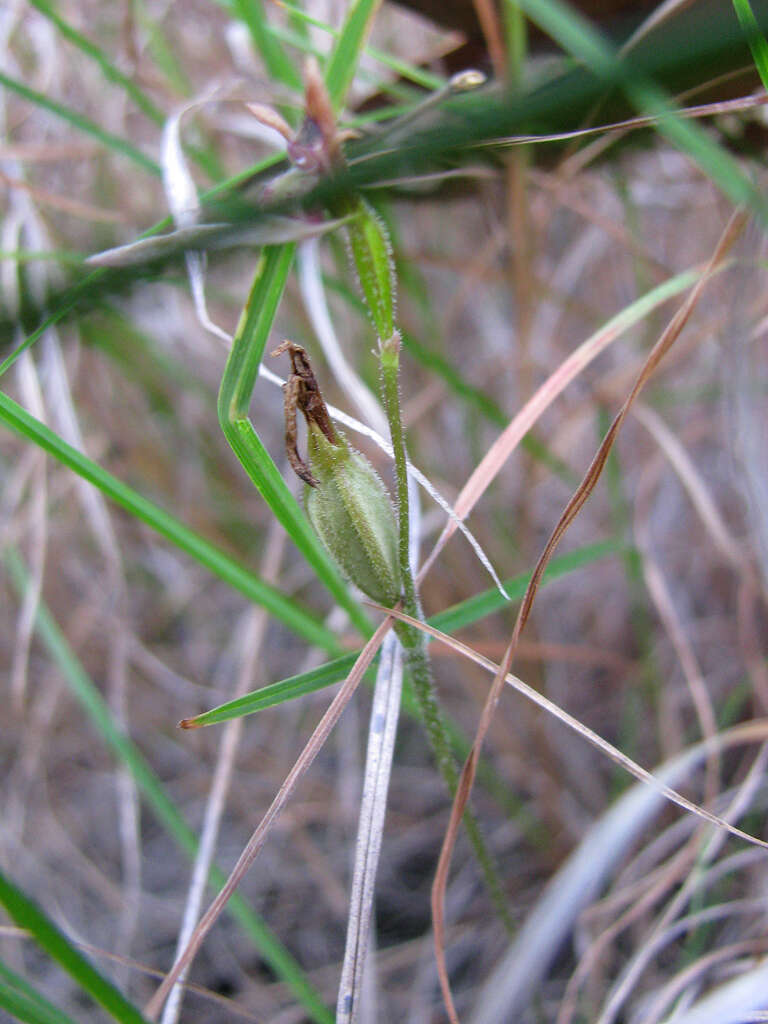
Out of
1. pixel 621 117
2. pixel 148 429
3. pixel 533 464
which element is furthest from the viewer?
pixel 148 429

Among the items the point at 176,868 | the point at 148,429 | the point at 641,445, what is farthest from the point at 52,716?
the point at 641,445

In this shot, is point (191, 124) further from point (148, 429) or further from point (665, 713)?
point (665, 713)

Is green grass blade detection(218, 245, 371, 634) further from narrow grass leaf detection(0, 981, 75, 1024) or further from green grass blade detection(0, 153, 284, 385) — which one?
narrow grass leaf detection(0, 981, 75, 1024)

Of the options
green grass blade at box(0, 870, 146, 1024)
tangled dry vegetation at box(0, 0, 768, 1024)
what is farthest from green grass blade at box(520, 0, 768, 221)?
green grass blade at box(0, 870, 146, 1024)

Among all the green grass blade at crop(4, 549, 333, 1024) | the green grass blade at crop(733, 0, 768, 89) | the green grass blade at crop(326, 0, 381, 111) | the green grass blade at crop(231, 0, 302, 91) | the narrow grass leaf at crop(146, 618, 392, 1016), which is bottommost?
the green grass blade at crop(4, 549, 333, 1024)

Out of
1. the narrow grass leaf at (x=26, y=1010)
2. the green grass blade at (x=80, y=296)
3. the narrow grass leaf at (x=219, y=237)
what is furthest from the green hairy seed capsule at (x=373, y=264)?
the narrow grass leaf at (x=26, y=1010)

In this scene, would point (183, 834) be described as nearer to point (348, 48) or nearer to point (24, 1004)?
point (24, 1004)

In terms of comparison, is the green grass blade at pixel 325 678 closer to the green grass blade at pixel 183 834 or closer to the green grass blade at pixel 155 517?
the green grass blade at pixel 155 517
